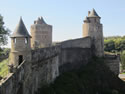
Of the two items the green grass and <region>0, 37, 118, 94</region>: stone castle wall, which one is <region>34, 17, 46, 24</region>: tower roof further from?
the green grass

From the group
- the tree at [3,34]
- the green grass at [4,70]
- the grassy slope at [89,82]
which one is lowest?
the grassy slope at [89,82]

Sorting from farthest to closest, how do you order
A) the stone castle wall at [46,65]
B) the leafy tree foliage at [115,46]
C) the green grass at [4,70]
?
the leafy tree foliage at [115,46] → the green grass at [4,70] → the stone castle wall at [46,65]

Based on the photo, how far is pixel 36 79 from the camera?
2008 centimetres

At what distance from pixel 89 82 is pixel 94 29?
12.0 meters

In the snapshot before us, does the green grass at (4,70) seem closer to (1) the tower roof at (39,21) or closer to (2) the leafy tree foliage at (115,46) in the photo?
(1) the tower roof at (39,21)

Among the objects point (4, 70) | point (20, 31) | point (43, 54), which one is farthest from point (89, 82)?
point (20, 31)

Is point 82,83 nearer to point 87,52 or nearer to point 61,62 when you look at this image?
point 61,62

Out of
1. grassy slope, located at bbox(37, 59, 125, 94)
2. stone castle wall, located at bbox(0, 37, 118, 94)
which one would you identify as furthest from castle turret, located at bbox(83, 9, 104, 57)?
grassy slope, located at bbox(37, 59, 125, 94)

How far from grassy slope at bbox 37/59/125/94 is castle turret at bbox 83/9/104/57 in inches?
124

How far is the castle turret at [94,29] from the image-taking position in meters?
39.9

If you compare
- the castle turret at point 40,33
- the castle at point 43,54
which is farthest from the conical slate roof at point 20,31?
the castle turret at point 40,33

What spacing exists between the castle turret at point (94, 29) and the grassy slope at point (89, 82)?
3.16 meters

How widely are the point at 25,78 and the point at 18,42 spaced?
145 inches

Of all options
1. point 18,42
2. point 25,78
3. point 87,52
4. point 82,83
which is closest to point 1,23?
point 18,42
